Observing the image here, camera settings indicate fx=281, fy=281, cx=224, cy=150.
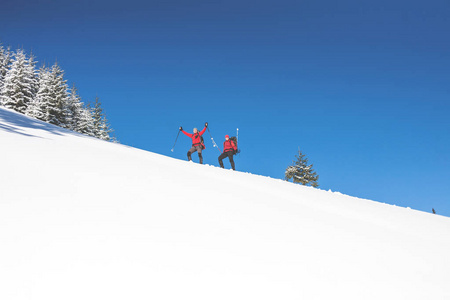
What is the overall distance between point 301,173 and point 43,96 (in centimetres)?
3293

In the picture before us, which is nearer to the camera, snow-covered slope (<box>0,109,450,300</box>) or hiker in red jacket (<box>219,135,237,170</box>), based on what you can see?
snow-covered slope (<box>0,109,450,300</box>)

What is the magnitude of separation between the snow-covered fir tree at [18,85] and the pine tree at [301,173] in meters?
34.6

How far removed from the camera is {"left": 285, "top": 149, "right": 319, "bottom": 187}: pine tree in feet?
114

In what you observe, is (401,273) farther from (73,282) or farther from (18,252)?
(18,252)

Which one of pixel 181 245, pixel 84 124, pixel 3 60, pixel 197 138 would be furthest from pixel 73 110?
pixel 181 245

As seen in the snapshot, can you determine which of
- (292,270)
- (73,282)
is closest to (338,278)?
(292,270)

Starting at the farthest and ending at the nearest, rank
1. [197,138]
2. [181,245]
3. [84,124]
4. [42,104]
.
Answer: [84,124], [42,104], [197,138], [181,245]

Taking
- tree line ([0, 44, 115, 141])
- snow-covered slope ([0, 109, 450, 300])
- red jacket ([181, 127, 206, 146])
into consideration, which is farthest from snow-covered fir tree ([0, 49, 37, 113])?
snow-covered slope ([0, 109, 450, 300])

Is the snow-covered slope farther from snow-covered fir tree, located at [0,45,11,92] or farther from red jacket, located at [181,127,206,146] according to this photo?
snow-covered fir tree, located at [0,45,11,92]

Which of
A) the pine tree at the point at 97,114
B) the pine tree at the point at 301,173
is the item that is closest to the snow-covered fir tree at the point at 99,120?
the pine tree at the point at 97,114

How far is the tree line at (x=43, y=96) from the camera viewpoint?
3388 cm

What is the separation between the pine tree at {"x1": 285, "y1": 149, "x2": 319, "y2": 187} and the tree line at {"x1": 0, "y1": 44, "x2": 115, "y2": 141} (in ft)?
92.1

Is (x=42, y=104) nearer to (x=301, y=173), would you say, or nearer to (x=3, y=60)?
(x=3, y=60)

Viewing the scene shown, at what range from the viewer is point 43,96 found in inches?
1339
